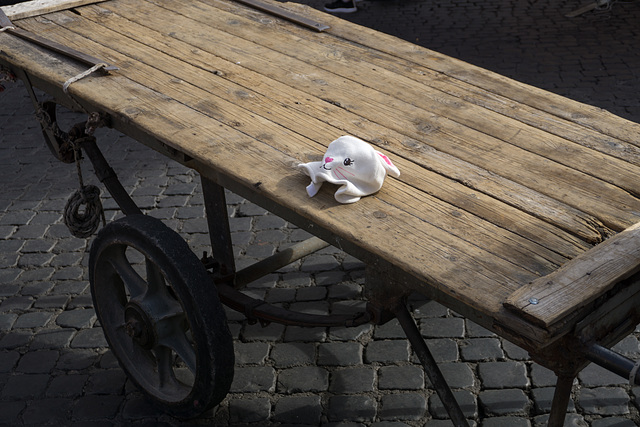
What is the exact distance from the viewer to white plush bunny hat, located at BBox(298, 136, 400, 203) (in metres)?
2.13

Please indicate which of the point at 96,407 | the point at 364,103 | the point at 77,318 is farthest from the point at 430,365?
the point at 77,318

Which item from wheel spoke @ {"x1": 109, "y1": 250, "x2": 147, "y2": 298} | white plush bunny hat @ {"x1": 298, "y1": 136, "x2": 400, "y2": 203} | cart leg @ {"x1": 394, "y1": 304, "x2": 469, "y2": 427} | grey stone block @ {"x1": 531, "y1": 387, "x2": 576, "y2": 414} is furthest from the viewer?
grey stone block @ {"x1": 531, "y1": 387, "x2": 576, "y2": 414}

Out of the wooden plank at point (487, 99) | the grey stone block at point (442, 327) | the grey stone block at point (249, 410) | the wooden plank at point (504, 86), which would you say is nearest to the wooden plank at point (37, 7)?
the wooden plank at point (487, 99)

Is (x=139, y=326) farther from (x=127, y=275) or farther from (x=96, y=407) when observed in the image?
(x=96, y=407)

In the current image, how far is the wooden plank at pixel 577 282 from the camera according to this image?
5.45 feet

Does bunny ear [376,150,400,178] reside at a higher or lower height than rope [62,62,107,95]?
higher

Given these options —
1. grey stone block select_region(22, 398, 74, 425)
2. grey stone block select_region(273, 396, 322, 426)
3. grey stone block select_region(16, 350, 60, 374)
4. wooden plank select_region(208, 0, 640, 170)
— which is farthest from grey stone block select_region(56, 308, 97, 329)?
wooden plank select_region(208, 0, 640, 170)

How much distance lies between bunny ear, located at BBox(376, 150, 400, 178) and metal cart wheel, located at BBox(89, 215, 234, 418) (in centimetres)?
76

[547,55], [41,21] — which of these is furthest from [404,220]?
[547,55]

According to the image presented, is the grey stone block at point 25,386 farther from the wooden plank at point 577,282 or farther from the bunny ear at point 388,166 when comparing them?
the wooden plank at point 577,282

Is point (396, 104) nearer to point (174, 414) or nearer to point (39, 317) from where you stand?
point (174, 414)

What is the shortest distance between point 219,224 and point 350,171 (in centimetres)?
116

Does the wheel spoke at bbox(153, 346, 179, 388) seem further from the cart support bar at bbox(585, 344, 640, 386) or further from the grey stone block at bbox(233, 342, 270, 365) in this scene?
the cart support bar at bbox(585, 344, 640, 386)

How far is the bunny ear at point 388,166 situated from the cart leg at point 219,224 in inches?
37.6
